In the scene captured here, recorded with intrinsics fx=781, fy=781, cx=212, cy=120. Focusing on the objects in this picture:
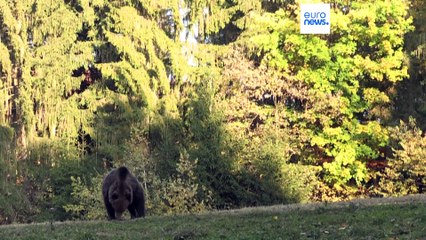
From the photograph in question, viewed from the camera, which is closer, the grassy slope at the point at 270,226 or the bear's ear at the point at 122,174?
the grassy slope at the point at 270,226

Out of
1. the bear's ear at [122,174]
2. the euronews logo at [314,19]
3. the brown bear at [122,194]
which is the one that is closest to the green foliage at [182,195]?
the euronews logo at [314,19]

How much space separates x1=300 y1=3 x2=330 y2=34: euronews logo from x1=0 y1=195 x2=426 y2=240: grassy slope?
24.1 metres

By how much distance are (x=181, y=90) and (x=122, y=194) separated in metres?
28.8

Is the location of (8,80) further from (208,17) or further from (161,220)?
(161,220)

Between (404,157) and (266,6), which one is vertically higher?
(266,6)

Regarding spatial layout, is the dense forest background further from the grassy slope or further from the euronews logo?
the grassy slope

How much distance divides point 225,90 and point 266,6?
7.07 meters

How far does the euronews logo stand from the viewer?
40.4 m

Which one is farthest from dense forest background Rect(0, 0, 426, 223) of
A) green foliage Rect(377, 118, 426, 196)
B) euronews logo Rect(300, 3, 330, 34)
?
euronews logo Rect(300, 3, 330, 34)

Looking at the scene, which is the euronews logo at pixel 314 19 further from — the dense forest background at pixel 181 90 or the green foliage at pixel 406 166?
the green foliage at pixel 406 166

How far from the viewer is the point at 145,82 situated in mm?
44406

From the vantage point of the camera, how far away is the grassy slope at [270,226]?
12.7 m

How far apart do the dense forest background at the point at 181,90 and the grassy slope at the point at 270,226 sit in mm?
24656

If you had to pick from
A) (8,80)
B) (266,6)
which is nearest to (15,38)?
(8,80)
